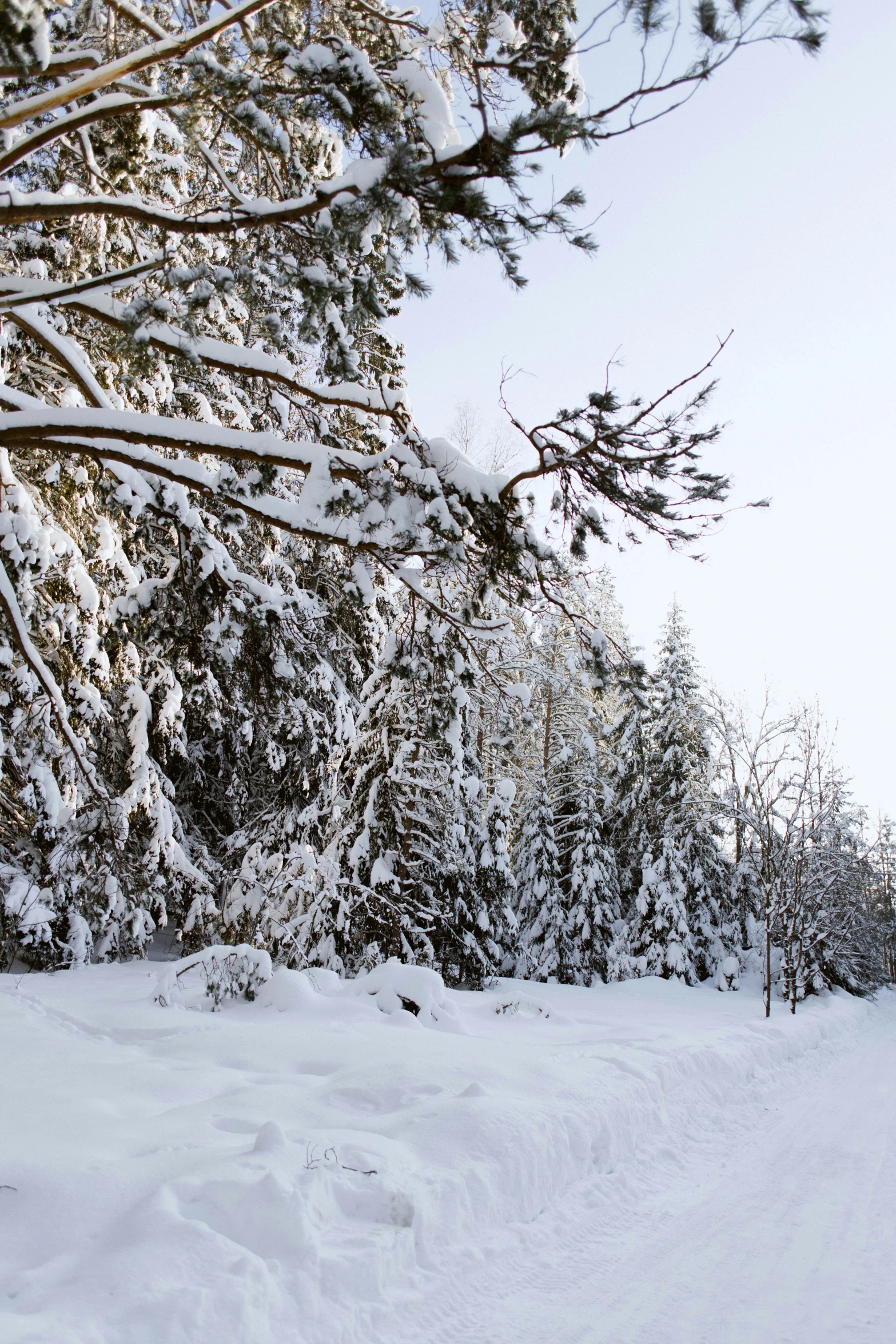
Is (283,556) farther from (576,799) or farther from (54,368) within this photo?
(576,799)

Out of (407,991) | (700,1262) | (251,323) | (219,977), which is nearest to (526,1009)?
(407,991)

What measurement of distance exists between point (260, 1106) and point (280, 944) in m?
6.81

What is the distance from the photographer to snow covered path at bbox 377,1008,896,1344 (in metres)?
2.98

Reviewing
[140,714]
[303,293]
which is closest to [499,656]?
[303,293]

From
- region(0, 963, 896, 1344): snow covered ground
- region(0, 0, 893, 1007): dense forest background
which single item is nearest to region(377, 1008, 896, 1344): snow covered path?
region(0, 963, 896, 1344): snow covered ground

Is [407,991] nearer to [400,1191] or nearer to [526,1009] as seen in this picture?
[526,1009]

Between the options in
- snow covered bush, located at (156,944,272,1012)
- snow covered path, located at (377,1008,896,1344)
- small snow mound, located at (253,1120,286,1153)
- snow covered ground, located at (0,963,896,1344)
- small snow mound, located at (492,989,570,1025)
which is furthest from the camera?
small snow mound, located at (492,989,570,1025)

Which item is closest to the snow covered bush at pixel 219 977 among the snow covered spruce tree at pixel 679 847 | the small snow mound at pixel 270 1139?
the small snow mound at pixel 270 1139

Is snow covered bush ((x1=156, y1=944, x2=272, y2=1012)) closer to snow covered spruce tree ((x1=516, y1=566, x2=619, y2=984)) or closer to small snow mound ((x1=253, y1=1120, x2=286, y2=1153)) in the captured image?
small snow mound ((x1=253, y1=1120, x2=286, y2=1153))

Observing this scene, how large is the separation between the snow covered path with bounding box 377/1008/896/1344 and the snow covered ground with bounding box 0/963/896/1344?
0.01 metres

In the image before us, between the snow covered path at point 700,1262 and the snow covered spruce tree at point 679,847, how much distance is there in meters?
14.8

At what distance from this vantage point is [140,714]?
970cm

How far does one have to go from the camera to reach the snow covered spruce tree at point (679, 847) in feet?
66.0

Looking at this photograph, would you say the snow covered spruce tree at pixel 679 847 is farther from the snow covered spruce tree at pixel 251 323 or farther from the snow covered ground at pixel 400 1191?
the snow covered spruce tree at pixel 251 323
